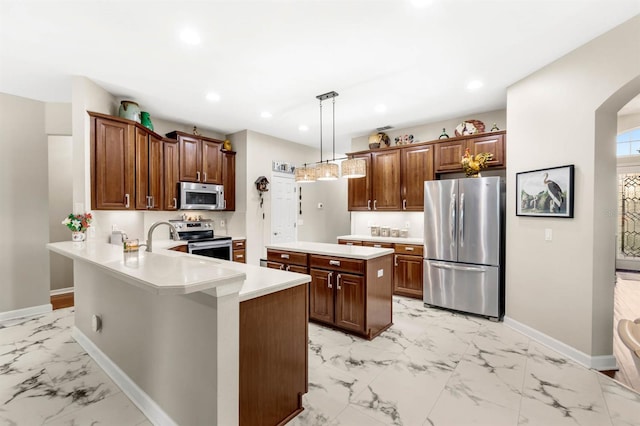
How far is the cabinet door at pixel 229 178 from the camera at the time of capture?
17.5 ft

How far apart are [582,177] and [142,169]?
16.0 feet

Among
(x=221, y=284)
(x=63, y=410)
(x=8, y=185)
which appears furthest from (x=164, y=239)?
(x=221, y=284)

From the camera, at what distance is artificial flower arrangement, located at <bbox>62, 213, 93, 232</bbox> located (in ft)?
→ 9.32

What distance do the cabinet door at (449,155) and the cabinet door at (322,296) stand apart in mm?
2539

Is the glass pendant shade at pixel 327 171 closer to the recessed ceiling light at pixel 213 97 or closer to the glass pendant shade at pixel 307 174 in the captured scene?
the glass pendant shade at pixel 307 174

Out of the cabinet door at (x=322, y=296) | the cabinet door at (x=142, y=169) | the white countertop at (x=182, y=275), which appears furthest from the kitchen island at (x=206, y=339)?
the cabinet door at (x=142, y=169)

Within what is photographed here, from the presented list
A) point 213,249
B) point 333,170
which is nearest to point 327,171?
point 333,170

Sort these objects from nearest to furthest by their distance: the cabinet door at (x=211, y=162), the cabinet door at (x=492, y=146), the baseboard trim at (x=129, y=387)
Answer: the baseboard trim at (x=129, y=387), the cabinet door at (x=492, y=146), the cabinet door at (x=211, y=162)

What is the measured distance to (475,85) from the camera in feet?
11.2

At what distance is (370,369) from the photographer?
2465mm

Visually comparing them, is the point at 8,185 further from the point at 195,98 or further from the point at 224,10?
the point at 224,10

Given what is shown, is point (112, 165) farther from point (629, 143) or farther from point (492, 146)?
point (629, 143)

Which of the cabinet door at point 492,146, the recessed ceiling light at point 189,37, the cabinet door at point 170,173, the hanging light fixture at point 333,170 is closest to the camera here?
the recessed ceiling light at point 189,37

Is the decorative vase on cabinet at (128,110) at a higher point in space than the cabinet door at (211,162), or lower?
higher
